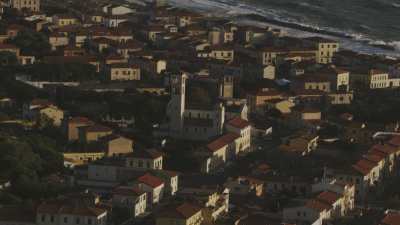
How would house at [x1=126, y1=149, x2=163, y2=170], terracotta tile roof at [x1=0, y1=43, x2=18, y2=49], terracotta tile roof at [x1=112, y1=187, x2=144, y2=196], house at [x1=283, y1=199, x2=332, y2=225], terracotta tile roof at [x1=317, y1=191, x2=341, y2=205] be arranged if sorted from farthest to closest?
terracotta tile roof at [x1=0, y1=43, x2=18, y2=49]
house at [x1=126, y1=149, x2=163, y2=170]
terracotta tile roof at [x1=112, y1=187, x2=144, y2=196]
terracotta tile roof at [x1=317, y1=191, x2=341, y2=205]
house at [x1=283, y1=199, x2=332, y2=225]

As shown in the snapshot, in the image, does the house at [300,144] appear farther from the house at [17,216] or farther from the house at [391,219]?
the house at [17,216]

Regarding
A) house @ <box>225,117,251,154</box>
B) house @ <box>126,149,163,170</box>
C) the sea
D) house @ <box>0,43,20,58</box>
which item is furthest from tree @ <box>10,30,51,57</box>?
house @ <box>126,149,163,170</box>

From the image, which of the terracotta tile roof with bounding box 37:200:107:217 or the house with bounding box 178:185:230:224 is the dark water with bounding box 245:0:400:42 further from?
the terracotta tile roof with bounding box 37:200:107:217

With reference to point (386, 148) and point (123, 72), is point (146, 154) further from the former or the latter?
point (123, 72)

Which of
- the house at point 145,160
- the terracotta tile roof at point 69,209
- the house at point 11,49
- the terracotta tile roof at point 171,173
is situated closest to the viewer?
the terracotta tile roof at point 69,209

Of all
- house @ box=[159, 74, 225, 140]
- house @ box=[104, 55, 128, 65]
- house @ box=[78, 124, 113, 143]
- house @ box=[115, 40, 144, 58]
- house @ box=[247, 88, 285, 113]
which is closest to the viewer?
house @ box=[78, 124, 113, 143]

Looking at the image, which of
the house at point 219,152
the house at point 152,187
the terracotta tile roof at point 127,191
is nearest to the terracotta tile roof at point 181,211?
the terracotta tile roof at point 127,191
